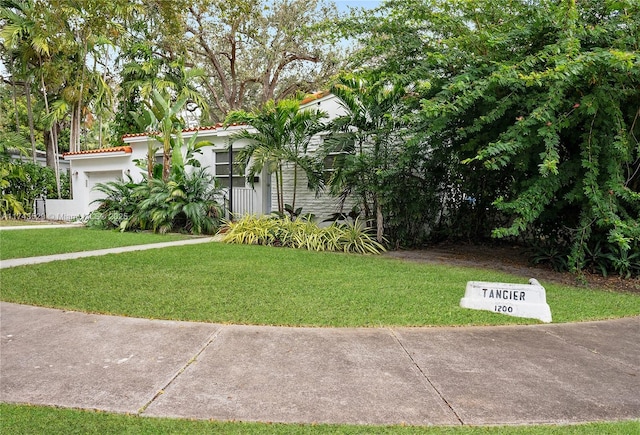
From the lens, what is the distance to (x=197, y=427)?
2459mm

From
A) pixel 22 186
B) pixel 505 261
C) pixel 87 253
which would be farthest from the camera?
pixel 22 186

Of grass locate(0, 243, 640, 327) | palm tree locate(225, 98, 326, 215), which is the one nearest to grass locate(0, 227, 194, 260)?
grass locate(0, 243, 640, 327)

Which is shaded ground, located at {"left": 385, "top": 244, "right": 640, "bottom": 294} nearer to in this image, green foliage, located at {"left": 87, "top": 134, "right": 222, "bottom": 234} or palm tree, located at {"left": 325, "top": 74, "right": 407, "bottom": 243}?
palm tree, located at {"left": 325, "top": 74, "right": 407, "bottom": 243}

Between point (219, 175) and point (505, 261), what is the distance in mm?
9461

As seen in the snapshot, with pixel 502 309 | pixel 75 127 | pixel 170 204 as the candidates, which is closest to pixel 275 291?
pixel 502 309

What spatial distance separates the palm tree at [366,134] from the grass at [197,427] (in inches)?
262

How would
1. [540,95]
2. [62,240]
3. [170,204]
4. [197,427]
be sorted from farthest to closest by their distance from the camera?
[170,204] < [62,240] < [540,95] < [197,427]

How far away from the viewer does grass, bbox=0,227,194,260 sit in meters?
8.63

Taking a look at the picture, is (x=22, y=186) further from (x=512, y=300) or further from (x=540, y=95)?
(x=512, y=300)

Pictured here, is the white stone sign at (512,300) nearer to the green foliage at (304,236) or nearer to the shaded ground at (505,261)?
the shaded ground at (505,261)

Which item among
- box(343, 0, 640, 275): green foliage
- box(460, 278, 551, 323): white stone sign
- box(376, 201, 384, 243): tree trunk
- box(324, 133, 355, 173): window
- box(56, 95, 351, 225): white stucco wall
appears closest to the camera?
box(460, 278, 551, 323): white stone sign

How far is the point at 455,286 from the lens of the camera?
6184mm

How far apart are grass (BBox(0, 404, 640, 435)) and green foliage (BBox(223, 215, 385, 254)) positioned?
708 centimetres

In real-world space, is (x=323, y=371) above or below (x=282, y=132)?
below
